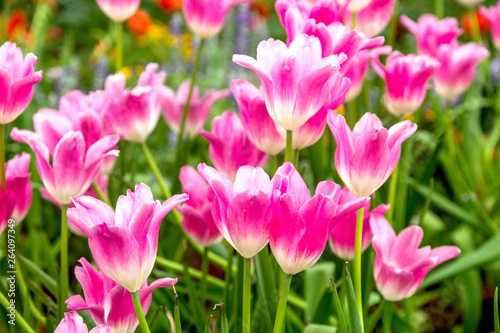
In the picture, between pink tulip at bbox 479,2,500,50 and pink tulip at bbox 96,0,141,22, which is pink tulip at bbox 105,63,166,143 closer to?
pink tulip at bbox 96,0,141,22

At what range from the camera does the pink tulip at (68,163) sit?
0.74 metres

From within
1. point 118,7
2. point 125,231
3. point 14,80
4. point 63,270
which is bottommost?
point 63,270

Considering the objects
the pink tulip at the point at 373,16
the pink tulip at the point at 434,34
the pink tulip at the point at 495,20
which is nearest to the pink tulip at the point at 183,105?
the pink tulip at the point at 373,16

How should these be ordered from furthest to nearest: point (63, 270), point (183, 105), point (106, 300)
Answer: point (183, 105), point (63, 270), point (106, 300)

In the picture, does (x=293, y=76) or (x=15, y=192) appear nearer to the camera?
(x=293, y=76)

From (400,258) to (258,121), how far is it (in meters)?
0.26

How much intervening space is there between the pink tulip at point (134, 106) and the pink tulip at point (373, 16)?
36 centimetres

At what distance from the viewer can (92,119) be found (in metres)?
0.84

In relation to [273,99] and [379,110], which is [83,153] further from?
[379,110]

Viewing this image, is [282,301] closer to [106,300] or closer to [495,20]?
[106,300]

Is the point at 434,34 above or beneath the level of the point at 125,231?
above

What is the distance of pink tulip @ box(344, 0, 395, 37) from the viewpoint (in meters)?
1.07

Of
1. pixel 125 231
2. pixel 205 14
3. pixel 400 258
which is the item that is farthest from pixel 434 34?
pixel 125 231

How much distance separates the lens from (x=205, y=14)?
114cm
